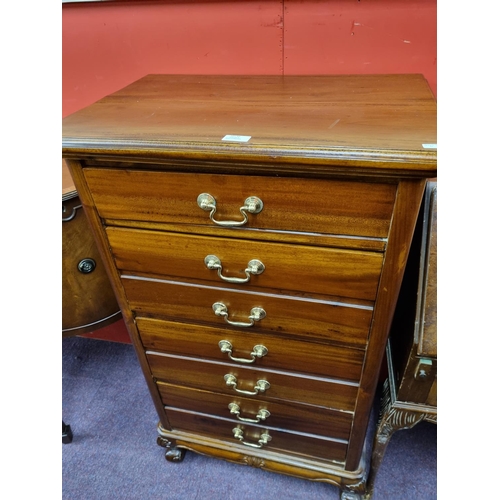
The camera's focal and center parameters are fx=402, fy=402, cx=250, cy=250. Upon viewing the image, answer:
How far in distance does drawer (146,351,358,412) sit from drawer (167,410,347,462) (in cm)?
14

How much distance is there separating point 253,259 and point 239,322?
160mm

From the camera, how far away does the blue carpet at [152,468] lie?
3.78 feet

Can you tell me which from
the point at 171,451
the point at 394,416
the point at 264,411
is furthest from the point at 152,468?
the point at 394,416

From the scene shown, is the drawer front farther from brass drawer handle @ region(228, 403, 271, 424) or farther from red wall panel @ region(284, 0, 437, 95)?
red wall panel @ region(284, 0, 437, 95)

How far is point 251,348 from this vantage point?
33.4 inches

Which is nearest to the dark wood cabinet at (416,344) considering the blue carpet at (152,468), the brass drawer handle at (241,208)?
the blue carpet at (152,468)

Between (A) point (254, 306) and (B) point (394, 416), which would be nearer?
(A) point (254, 306)

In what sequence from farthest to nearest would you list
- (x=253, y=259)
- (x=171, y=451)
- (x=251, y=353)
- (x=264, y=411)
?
(x=171, y=451) < (x=264, y=411) < (x=251, y=353) < (x=253, y=259)

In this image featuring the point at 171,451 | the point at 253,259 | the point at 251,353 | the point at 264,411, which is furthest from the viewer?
the point at 171,451

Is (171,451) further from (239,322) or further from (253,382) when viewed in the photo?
(239,322)

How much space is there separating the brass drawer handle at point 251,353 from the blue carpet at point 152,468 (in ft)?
1.79

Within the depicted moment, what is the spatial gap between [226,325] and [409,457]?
2.69 feet

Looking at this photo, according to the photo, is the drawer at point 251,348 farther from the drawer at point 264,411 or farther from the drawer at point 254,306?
the drawer at point 264,411

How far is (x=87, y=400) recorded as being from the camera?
1445mm
